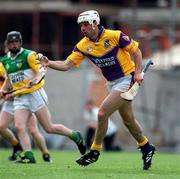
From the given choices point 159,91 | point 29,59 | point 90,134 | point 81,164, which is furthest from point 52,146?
point 81,164

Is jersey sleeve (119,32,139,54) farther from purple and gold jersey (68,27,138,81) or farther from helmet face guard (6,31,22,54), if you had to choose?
helmet face guard (6,31,22,54)

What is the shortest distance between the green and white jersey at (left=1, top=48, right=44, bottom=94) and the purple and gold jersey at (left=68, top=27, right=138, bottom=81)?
2397 millimetres

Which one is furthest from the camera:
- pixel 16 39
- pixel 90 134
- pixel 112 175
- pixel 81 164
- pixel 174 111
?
pixel 174 111

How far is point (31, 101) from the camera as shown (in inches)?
672

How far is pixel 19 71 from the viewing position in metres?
17.1

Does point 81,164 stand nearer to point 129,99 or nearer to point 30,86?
point 129,99

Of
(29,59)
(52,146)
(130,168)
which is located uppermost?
(29,59)

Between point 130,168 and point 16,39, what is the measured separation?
3.13 m

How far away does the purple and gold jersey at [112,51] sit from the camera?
14.5 meters

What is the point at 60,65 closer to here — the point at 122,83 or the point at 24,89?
the point at 122,83

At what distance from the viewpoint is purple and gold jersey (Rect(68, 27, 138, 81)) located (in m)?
14.5

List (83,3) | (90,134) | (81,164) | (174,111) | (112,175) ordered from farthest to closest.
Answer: (83,3) → (174,111) → (90,134) → (81,164) → (112,175)

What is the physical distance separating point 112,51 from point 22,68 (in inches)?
116

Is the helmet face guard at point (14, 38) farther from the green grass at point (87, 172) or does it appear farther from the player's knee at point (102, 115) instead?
the player's knee at point (102, 115)
